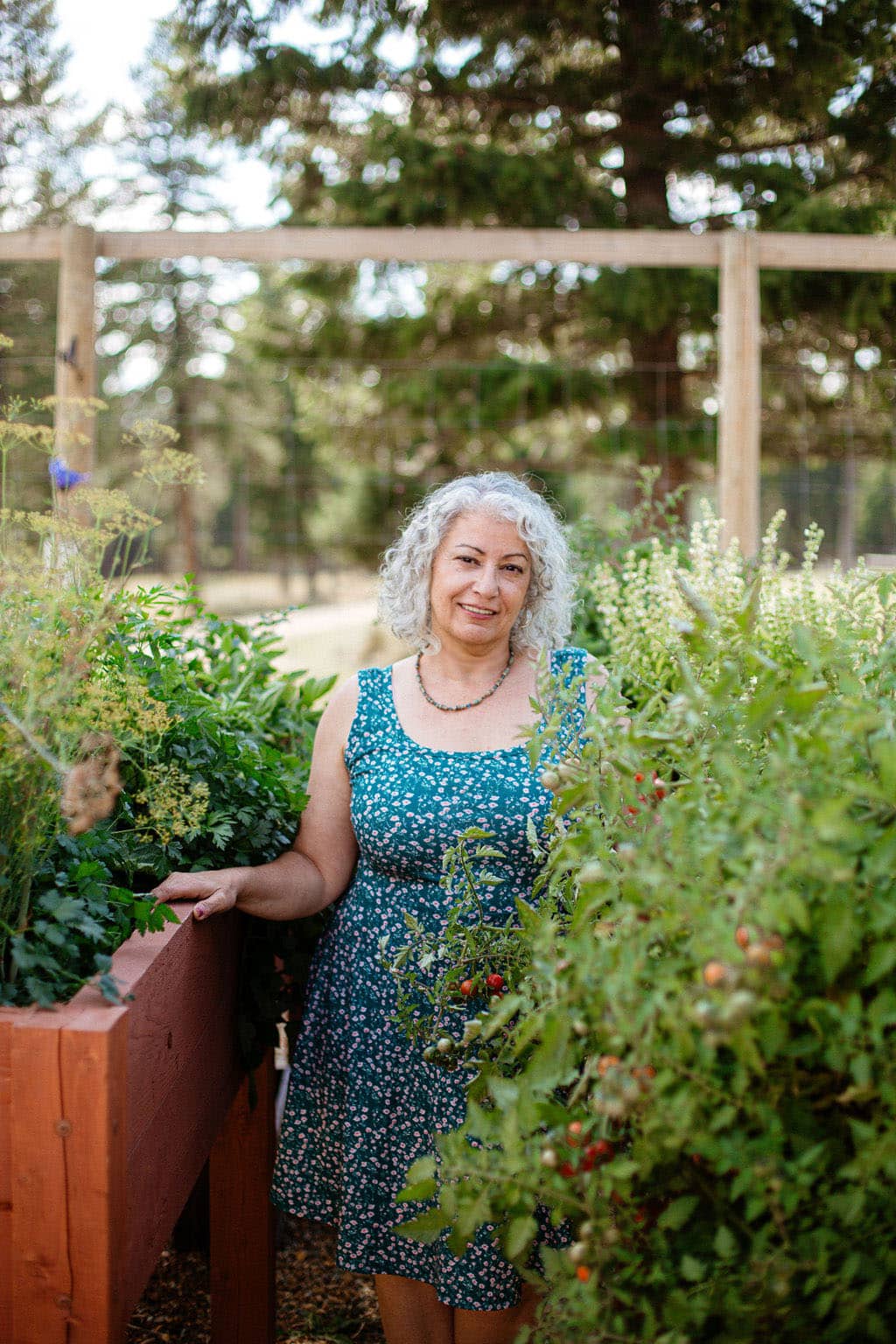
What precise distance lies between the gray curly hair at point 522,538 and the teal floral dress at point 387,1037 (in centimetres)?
29

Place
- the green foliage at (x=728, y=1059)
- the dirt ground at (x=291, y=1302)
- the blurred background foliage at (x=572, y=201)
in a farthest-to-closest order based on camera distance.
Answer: the blurred background foliage at (x=572, y=201), the dirt ground at (x=291, y=1302), the green foliage at (x=728, y=1059)

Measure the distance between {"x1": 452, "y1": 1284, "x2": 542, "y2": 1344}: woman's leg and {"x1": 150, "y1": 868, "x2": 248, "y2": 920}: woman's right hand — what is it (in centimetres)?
74

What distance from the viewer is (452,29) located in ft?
18.8

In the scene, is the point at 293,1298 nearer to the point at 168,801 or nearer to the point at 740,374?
the point at 168,801

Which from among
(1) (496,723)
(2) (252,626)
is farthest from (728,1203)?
(2) (252,626)

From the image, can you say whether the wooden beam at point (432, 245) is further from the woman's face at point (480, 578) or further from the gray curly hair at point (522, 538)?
the woman's face at point (480, 578)

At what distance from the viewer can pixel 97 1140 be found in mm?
1086

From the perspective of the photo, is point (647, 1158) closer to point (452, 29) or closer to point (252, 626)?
point (252, 626)

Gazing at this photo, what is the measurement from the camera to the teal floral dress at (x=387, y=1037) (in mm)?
1710

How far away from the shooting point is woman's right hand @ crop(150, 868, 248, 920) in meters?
1.52

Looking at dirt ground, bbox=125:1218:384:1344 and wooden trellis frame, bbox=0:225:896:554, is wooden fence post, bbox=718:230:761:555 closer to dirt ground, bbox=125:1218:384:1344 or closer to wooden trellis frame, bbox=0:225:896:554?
wooden trellis frame, bbox=0:225:896:554

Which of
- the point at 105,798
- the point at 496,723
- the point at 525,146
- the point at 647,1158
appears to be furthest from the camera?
the point at 525,146

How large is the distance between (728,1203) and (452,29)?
6224 millimetres

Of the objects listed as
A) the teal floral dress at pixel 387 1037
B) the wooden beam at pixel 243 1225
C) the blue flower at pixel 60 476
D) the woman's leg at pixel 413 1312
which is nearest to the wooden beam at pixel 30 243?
the blue flower at pixel 60 476
